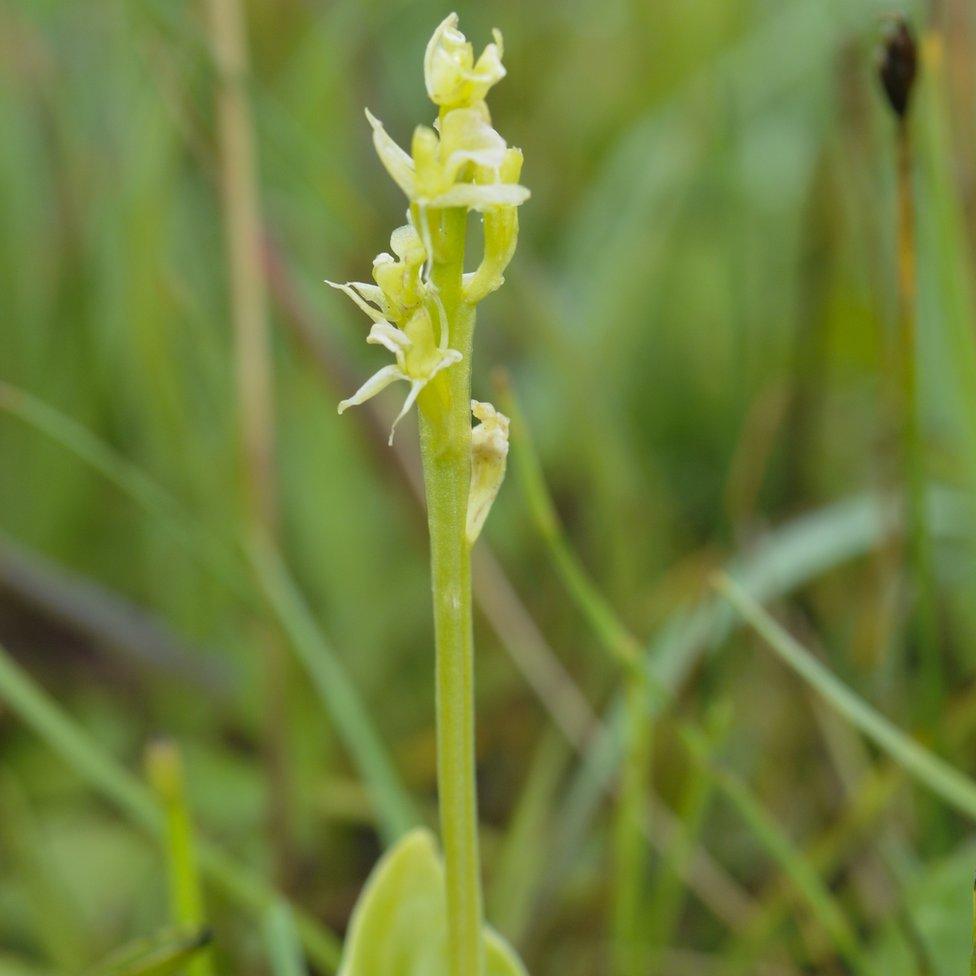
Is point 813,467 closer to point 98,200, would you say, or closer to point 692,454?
point 692,454

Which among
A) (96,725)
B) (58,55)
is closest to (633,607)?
(96,725)

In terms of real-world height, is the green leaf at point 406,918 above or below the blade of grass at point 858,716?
below

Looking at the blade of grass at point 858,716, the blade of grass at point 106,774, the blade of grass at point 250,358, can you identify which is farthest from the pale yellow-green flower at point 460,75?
the blade of grass at point 250,358

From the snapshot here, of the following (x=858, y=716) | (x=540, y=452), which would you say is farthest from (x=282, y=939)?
(x=540, y=452)

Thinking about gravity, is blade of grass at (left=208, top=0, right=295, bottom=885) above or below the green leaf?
above

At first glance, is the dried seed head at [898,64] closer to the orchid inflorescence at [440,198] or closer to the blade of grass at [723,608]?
the orchid inflorescence at [440,198]

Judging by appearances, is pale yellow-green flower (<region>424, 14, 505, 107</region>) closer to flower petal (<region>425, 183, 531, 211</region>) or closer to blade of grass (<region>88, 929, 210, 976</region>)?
flower petal (<region>425, 183, 531, 211</region>)

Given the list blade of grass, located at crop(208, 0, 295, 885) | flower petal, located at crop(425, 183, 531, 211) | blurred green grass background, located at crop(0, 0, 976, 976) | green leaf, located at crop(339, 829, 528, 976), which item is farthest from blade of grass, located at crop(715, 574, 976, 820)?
blade of grass, located at crop(208, 0, 295, 885)
